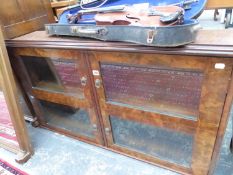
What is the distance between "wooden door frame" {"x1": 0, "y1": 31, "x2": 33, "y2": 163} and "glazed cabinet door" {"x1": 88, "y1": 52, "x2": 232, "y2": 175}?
486mm

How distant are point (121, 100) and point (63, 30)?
1.49 ft

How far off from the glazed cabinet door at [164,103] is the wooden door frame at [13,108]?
486 mm

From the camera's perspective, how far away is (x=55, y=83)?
1321 mm

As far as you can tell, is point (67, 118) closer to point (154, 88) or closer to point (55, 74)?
point (55, 74)

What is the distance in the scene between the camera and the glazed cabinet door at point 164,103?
782 millimetres

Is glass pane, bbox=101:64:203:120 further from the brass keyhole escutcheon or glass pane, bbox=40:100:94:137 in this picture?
glass pane, bbox=40:100:94:137

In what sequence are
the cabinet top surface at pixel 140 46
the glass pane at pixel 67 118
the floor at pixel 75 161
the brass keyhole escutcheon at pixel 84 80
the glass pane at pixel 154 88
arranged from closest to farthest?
the cabinet top surface at pixel 140 46 → the glass pane at pixel 154 88 → the brass keyhole escutcheon at pixel 84 80 → the floor at pixel 75 161 → the glass pane at pixel 67 118

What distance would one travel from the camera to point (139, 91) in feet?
3.41

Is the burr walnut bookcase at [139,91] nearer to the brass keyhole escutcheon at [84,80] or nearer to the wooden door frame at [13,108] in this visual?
the brass keyhole escutcheon at [84,80]

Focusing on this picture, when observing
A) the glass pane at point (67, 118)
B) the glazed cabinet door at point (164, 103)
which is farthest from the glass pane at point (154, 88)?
the glass pane at point (67, 118)

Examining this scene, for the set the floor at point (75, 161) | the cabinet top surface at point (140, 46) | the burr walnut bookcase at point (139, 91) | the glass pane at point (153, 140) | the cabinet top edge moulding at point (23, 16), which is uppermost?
the cabinet top edge moulding at point (23, 16)

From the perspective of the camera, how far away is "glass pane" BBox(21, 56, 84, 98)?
114 cm

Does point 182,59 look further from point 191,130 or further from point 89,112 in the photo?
point 89,112

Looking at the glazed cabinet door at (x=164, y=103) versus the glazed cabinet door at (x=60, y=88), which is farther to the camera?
the glazed cabinet door at (x=60, y=88)
